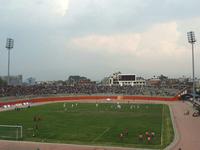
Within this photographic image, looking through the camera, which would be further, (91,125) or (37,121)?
(37,121)

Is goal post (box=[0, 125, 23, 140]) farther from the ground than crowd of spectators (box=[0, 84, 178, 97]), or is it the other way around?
crowd of spectators (box=[0, 84, 178, 97])

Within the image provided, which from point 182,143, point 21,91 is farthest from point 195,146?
point 21,91

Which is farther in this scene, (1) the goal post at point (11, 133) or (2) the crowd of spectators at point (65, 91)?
(2) the crowd of spectators at point (65, 91)

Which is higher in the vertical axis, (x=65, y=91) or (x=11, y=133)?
(x=65, y=91)

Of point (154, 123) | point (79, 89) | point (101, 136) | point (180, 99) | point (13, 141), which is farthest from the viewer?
point (79, 89)

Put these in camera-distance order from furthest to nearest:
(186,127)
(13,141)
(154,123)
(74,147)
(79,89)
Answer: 1. (79,89)
2. (154,123)
3. (186,127)
4. (13,141)
5. (74,147)

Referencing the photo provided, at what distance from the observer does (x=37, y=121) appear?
5050 cm

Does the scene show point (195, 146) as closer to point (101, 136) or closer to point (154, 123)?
point (101, 136)

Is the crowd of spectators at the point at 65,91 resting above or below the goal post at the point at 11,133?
above

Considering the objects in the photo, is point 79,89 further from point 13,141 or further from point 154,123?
point 13,141

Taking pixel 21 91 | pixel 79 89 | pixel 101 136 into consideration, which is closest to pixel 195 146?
pixel 101 136

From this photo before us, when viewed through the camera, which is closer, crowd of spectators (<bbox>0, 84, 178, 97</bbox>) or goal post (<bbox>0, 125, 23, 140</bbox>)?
goal post (<bbox>0, 125, 23, 140</bbox>)

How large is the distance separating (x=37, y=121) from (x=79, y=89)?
3101 inches

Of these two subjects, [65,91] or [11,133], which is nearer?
[11,133]
